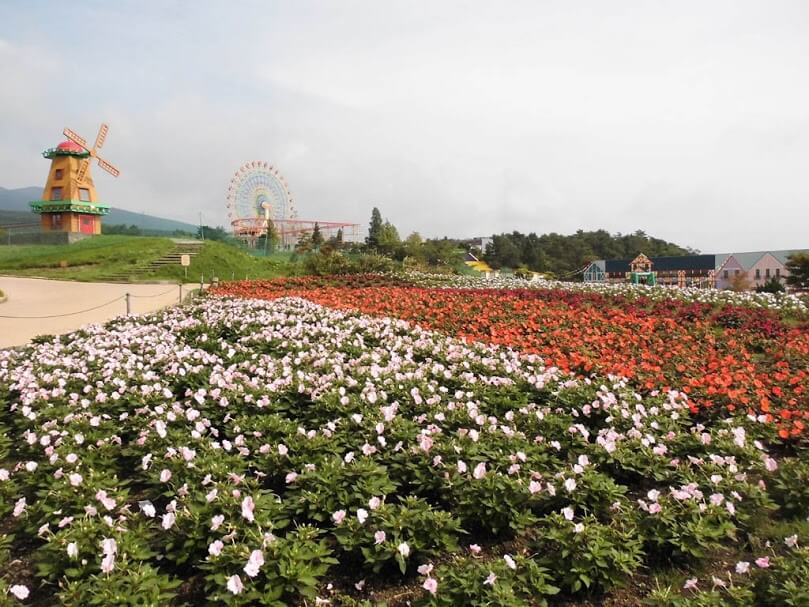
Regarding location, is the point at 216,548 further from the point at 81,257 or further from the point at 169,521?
the point at 81,257

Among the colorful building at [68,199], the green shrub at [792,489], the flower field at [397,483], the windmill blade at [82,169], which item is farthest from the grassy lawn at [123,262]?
the green shrub at [792,489]

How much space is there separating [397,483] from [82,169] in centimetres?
Result: 4354

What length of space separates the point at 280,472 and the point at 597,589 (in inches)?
76.9

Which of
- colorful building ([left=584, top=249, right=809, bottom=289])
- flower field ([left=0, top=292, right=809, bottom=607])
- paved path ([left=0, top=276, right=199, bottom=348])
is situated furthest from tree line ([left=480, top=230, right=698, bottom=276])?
flower field ([left=0, top=292, right=809, bottom=607])

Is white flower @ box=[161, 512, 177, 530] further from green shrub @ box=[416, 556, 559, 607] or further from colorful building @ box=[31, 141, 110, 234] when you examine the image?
colorful building @ box=[31, 141, 110, 234]

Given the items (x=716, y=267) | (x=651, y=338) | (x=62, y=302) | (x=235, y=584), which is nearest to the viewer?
(x=235, y=584)

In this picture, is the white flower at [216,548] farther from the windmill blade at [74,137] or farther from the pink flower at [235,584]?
the windmill blade at [74,137]

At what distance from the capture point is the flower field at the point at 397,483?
8.29ft

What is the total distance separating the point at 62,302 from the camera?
55.4ft

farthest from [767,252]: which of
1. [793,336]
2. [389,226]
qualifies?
[793,336]

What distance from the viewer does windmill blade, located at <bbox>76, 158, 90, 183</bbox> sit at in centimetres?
3831

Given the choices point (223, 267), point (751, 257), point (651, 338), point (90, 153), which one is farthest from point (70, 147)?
point (751, 257)

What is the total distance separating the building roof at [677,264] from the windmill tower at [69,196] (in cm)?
4786

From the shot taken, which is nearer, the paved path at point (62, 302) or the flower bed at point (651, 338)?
the flower bed at point (651, 338)
